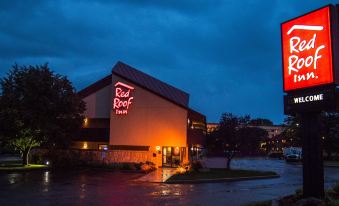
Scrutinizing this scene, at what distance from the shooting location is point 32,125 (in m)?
35.2

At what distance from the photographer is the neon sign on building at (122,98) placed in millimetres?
41969

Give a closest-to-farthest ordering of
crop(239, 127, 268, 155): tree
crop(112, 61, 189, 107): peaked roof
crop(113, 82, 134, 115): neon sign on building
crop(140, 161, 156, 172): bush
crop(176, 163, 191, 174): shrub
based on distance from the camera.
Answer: crop(176, 163, 191, 174): shrub
crop(140, 161, 156, 172): bush
crop(239, 127, 268, 155): tree
crop(112, 61, 189, 107): peaked roof
crop(113, 82, 134, 115): neon sign on building

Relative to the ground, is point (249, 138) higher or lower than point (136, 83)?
lower

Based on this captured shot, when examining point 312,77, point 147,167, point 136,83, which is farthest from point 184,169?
point 312,77

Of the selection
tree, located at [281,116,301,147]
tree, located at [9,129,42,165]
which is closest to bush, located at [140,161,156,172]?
tree, located at [9,129,42,165]

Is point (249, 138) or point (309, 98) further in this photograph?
point (249, 138)

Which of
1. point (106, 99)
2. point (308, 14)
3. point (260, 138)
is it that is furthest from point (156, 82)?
point (308, 14)

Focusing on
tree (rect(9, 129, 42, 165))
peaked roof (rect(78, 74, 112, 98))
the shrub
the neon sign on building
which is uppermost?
peaked roof (rect(78, 74, 112, 98))

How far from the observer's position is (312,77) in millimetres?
12273

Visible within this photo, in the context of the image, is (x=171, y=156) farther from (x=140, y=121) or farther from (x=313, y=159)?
(x=313, y=159)

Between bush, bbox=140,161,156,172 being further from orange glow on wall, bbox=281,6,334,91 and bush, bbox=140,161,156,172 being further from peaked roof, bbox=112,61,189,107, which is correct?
orange glow on wall, bbox=281,6,334,91

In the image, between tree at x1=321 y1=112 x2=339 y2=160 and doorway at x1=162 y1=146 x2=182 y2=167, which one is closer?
doorway at x1=162 y1=146 x2=182 y2=167

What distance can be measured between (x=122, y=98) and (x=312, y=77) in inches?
1238

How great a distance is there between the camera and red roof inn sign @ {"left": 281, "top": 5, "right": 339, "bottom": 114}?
11805mm
